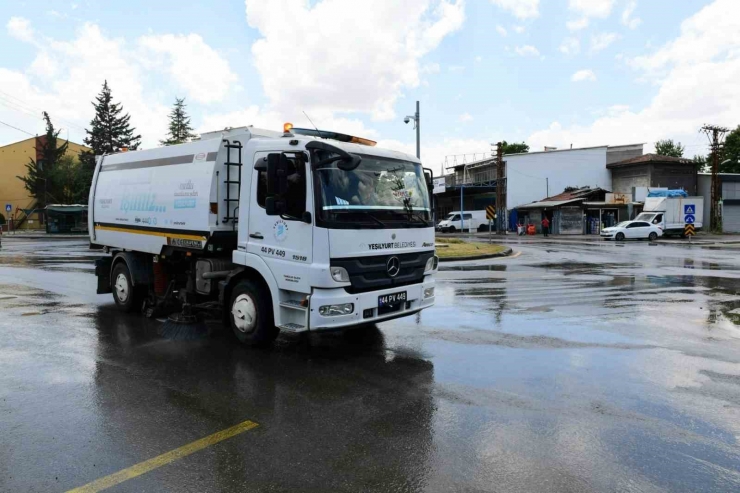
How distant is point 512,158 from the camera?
2071 inches

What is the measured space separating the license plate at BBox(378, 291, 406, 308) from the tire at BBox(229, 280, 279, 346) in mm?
1507

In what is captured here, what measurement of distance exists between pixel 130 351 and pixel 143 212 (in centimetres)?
282

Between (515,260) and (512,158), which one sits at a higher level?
(512,158)

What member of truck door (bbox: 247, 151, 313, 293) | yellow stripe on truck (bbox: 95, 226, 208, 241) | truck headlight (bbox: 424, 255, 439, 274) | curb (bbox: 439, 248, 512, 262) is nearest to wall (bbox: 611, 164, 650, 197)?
curb (bbox: 439, 248, 512, 262)

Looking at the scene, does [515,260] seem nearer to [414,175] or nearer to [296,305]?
[414,175]

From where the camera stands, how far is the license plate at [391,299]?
20.4 ft

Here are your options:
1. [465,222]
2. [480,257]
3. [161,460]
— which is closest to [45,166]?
[465,222]

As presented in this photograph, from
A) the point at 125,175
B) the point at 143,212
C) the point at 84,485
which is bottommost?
the point at 84,485

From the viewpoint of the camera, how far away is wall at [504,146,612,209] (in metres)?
52.8

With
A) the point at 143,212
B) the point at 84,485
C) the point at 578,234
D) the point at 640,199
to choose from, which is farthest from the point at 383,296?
the point at 640,199

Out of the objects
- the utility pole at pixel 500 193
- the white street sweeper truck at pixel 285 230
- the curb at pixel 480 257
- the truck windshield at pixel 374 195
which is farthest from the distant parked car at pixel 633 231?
the truck windshield at pixel 374 195

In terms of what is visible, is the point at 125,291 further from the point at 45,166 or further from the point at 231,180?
the point at 45,166

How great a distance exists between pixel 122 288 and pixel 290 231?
5.11 metres

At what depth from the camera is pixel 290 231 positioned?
612cm
